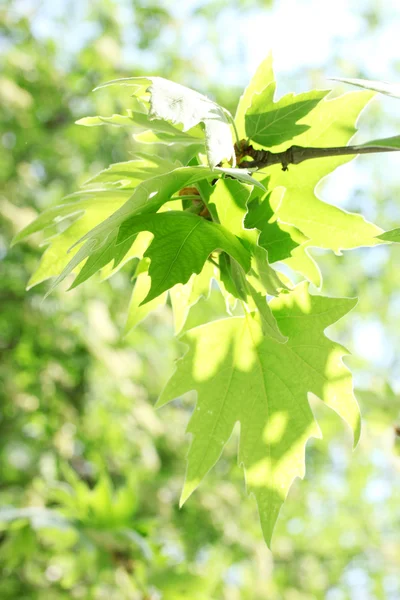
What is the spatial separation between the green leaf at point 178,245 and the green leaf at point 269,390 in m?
0.13

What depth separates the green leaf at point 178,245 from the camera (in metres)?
0.68

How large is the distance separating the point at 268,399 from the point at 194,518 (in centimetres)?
342

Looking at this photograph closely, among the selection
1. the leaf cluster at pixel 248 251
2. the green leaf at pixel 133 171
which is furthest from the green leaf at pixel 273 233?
the green leaf at pixel 133 171

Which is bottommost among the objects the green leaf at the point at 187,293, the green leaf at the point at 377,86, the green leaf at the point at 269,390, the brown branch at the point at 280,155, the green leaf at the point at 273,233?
the green leaf at the point at 269,390

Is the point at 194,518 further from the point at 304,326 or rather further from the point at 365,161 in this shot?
the point at 365,161

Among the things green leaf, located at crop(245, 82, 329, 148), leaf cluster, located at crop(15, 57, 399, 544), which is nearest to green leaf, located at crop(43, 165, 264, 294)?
leaf cluster, located at crop(15, 57, 399, 544)

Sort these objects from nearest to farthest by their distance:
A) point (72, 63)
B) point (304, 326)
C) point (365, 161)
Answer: point (304, 326) < point (72, 63) < point (365, 161)

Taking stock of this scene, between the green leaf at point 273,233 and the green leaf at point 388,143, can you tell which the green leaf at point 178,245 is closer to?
the green leaf at point 273,233

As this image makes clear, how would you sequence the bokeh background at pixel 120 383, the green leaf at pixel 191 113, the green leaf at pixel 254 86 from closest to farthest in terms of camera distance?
1. the green leaf at pixel 191 113
2. the green leaf at pixel 254 86
3. the bokeh background at pixel 120 383

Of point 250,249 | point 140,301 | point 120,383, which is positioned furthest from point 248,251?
point 120,383

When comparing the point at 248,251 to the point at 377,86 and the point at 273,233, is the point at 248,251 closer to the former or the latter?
the point at 273,233

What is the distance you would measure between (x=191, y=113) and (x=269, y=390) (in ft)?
1.15

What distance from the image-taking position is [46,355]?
12.9 ft

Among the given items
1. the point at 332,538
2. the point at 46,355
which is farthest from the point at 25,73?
the point at 332,538
